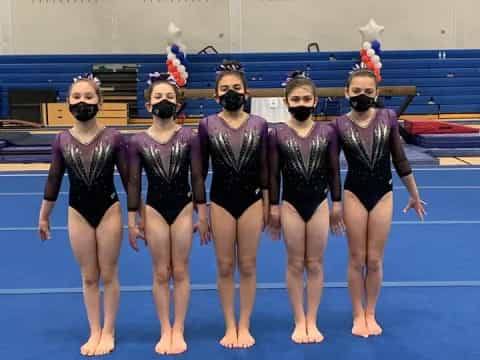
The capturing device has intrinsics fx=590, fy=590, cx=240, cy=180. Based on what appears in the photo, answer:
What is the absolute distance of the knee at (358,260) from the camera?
11.1ft

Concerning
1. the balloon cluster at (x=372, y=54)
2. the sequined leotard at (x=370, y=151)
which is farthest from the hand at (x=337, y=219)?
the balloon cluster at (x=372, y=54)

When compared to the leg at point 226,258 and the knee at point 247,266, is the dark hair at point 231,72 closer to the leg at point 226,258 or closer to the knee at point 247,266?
the leg at point 226,258

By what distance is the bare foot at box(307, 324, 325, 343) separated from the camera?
3.32 m

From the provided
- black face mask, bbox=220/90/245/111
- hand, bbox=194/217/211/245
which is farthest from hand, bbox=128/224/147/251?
black face mask, bbox=220/90/245/111

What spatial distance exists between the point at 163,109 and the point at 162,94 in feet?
0.27

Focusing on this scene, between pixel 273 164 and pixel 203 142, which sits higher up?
pixel 203 142

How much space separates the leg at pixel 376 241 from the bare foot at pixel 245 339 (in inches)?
27.7

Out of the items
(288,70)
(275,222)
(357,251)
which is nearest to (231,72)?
(275,222)

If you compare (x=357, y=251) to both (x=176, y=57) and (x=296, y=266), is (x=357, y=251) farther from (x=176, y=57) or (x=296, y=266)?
(x=176, y=57)

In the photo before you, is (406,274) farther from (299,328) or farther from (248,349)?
(248,349)

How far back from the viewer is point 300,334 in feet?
11.0

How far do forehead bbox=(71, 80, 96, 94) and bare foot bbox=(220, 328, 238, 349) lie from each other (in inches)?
60.5

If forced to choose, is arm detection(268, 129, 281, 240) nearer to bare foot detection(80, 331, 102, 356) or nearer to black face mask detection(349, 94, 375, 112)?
black face mask detection(349, 94, 375, 112)

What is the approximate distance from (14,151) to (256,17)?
710cm
